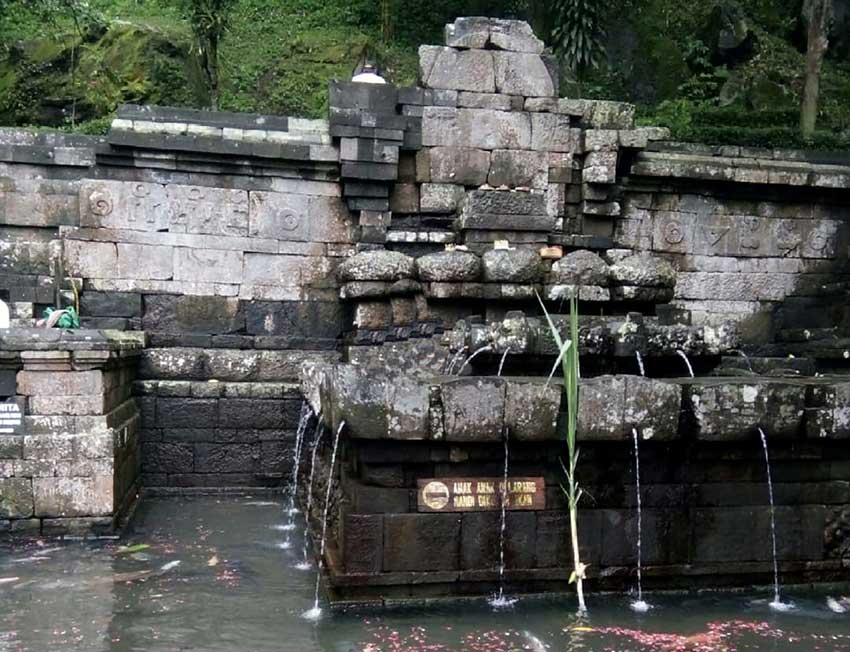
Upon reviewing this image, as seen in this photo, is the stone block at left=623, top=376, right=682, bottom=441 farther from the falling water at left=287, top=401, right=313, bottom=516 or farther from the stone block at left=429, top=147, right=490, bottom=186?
the stone block at left=429, top=147, right=490, bottom=186

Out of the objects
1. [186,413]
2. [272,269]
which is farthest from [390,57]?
[186,413]

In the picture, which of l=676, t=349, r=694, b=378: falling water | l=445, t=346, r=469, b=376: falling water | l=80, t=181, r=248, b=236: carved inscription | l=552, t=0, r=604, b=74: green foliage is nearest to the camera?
l=676, t=349, r=694, b=378: falling water

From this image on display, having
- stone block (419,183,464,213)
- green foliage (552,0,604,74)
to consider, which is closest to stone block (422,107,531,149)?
stone block (419,183,464,213)

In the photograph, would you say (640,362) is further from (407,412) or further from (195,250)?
(195,250)

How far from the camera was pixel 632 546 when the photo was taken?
5.07 m

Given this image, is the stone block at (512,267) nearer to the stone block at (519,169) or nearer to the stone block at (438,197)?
the stone block at (438,197)

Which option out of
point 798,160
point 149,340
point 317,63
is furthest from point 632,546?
point 317,63

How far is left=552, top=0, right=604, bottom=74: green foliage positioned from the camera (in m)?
15.8

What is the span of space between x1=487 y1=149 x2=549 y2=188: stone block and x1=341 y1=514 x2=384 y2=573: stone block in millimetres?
5849

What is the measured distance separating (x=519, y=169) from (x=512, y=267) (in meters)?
2.34

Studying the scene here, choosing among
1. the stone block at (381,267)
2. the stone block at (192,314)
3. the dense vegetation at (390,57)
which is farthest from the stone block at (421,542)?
the dense vegetation at (390,57)

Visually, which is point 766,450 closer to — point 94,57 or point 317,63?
point 94,57

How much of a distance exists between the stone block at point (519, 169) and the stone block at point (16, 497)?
5960 mm

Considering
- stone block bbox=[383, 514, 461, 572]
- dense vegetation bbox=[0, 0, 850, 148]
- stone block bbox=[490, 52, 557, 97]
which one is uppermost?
dense vegetation bbox=[0, 0, 850, 148]
